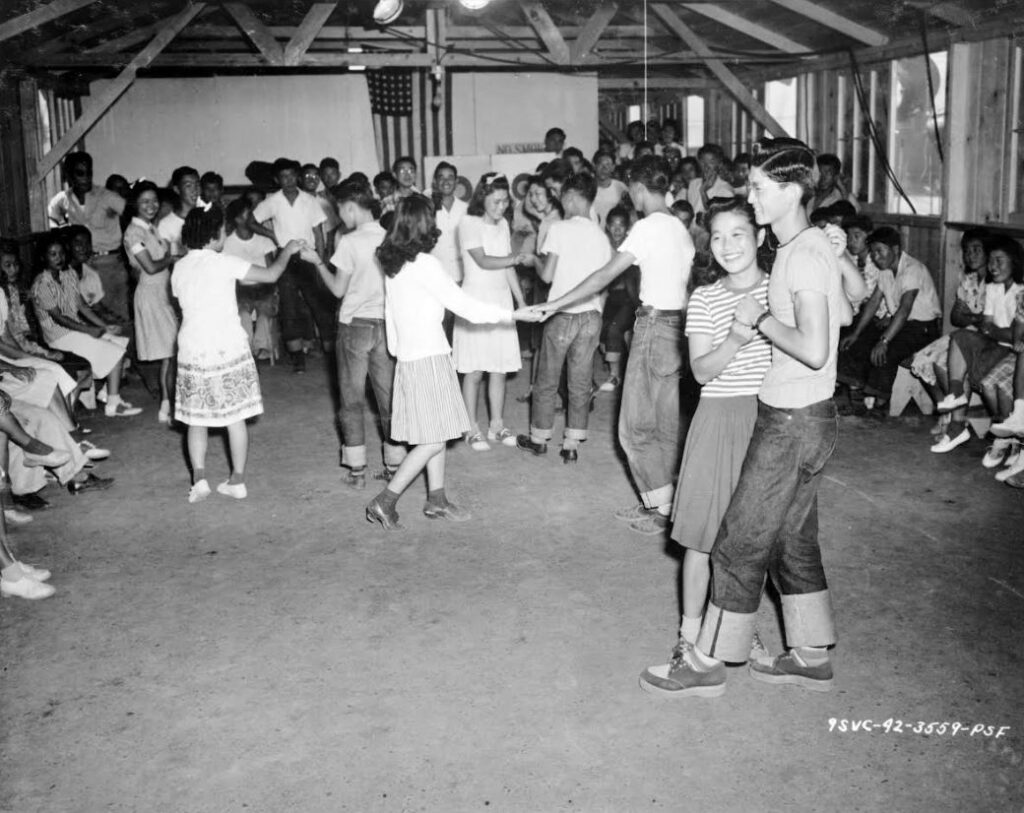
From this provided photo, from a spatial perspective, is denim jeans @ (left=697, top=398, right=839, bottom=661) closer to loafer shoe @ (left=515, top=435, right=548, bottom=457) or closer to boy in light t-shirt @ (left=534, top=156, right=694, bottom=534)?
boy in light t-shirt @ (left=534, top=156, right=694, bottom=534)

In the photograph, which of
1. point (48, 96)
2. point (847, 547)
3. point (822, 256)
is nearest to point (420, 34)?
point (48, 96)

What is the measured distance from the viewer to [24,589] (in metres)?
4.58

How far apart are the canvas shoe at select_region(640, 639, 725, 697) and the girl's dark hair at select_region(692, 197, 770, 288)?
1264 millimetres

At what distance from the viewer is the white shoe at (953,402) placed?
261 inches

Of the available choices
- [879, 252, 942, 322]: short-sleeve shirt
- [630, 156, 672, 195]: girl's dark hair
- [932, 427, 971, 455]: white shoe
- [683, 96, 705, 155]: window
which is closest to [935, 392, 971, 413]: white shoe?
[932, 427, 971, 455]: white shoe

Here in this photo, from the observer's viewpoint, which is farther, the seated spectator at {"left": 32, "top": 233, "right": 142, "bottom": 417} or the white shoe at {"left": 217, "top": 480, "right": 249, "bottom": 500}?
the seated spectator at {"left": 32, "top": 233, "right": 142, "bottom": 417}

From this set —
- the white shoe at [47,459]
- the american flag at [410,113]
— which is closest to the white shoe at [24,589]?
the white shoe at [47,459]

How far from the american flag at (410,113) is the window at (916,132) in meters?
5.85

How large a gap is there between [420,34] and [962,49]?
20.5ft

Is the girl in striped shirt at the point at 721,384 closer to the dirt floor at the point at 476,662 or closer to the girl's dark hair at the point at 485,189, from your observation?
the dirt floor at the point at 476,662

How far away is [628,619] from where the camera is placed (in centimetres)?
427

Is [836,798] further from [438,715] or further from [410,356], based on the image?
[410,356]

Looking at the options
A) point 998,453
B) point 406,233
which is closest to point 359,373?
point 406,233

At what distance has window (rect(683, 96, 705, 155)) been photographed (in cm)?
1709
